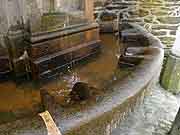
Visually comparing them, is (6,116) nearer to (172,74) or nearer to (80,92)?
(80,92)

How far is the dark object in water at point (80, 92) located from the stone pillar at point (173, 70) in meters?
2.00

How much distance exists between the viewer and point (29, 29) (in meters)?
1.42

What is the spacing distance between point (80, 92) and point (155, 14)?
2359 mm

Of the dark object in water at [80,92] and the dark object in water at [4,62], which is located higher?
the dark object in water at [4,62]

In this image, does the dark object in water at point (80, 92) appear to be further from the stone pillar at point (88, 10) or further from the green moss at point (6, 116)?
the stone pillar at point (88, 10)

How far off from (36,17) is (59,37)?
199mm

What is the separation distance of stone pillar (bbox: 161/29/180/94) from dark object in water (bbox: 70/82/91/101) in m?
2.00

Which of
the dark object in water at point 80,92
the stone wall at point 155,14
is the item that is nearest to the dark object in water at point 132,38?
the dark object in water at point 80,92

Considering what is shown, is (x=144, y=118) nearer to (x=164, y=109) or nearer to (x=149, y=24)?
(x=164, y=109)

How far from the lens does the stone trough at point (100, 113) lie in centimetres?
95

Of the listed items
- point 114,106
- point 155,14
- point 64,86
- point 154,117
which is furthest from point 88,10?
point 155,14

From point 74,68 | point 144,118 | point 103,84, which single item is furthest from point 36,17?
point 144,118

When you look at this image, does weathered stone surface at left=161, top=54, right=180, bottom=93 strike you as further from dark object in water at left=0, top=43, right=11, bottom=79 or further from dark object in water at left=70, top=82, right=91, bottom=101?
dark object in water at left=0, top=43, right=11, bottom=79

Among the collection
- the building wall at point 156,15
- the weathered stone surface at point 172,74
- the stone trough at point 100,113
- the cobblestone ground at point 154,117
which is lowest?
the cobblestone ground at point 154,117
